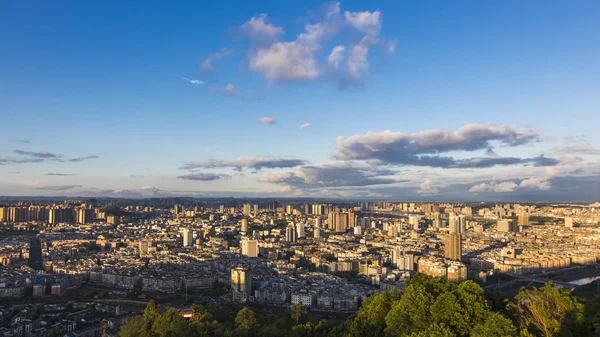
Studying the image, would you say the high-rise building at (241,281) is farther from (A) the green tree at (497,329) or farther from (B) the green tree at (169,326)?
(A) the green tree at (497,329)

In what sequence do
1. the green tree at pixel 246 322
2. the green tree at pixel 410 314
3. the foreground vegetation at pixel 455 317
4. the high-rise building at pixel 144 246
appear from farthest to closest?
1. the high-rise building at pixel 144 246
2. the green tree at pixel 246 322
3. the green tree at pixel 410 314
4. the foreground vegetation at pixel 455 317

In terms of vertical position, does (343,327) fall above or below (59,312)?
above

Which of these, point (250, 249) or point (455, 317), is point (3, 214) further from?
point (455, 317)

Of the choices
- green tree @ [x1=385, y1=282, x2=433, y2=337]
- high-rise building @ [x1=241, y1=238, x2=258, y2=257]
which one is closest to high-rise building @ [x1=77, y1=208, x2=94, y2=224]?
high-rise building @ [x1=241, y1=238, x2=258, y2=257]

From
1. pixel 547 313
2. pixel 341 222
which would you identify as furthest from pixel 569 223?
pixel 547 313

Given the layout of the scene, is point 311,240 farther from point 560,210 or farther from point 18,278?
point 560,210

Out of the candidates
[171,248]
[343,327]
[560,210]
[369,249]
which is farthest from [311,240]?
[560,210]

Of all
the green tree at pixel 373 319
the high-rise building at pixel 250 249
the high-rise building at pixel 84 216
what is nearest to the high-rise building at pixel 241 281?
the green tree at pixel 373 319

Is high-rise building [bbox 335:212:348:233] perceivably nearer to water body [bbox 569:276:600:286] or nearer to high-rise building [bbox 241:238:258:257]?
high-rise building [bbox 241:238:258:257]
